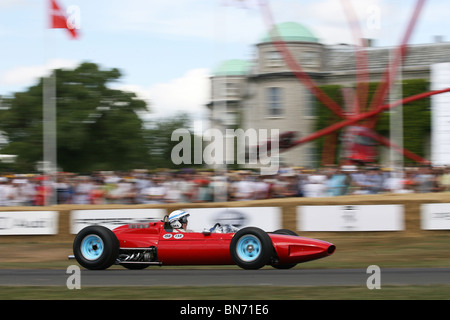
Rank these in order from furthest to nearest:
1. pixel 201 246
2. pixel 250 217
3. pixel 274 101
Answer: pixel 274 101 → pixel 250 217 → pixel 201 246

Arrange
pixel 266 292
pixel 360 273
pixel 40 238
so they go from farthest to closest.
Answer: pixel 40 238 → pixel 360 273 → pixel 266 292

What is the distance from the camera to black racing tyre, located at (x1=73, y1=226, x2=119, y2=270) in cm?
1026

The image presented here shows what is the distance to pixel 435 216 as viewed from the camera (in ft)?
47.1

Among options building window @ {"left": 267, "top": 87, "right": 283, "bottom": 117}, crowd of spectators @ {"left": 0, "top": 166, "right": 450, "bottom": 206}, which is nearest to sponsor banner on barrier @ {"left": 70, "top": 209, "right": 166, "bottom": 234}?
crowd of spectators @ {"left": 0, "top": 166, "right": 450, "bottom": 206}

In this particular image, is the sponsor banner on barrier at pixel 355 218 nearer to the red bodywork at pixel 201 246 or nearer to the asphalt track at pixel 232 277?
the asphalt track at pixel 232 277

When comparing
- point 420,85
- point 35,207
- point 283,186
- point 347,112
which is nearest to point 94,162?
point 347,112

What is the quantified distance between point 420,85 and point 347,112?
4975mm

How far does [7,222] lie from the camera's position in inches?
673

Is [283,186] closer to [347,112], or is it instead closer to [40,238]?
[40,238]

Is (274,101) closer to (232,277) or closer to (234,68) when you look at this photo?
(234,68)

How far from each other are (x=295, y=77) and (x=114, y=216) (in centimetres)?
2230

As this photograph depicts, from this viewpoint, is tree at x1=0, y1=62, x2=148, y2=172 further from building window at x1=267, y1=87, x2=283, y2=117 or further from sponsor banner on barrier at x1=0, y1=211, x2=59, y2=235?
sponsor banner on barrier at x1=0, y1=211, x2=59, y2=235

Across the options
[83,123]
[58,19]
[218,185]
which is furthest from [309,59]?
[218,185]

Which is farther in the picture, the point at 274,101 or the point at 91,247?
the point at 274,101
